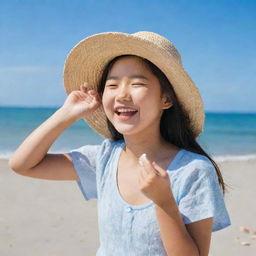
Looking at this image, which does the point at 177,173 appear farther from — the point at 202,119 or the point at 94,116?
the point at 94,116

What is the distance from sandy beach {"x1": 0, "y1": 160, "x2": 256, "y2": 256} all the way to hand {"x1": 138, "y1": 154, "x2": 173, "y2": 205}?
2989 mm

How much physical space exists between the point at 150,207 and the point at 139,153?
0.32m

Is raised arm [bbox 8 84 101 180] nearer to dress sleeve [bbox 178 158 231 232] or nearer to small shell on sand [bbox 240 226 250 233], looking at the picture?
dress sleeve [bbox 178 158 231 232]

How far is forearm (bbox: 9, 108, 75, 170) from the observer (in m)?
2.40

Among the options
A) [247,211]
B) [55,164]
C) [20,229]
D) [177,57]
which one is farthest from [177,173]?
[247,211]

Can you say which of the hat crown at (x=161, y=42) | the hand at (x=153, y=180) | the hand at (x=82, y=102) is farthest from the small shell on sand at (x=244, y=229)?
the hand at (x=153, y=180)

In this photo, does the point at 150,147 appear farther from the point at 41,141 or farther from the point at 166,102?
the point at 41,141

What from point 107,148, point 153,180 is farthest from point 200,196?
point 107,148

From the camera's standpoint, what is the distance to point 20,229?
523 cm

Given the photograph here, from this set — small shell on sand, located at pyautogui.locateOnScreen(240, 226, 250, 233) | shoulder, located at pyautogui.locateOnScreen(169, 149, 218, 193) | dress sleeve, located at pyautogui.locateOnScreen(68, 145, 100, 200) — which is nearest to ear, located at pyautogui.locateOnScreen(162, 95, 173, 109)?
shoulder, located at pyautogui.locateOnScreen(169, 149, 218, 193)

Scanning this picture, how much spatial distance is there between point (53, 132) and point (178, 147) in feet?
2.03

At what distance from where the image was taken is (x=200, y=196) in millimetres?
1987

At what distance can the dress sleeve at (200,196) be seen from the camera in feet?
6.46

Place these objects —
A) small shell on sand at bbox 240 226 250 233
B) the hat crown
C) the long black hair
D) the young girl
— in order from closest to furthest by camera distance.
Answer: the young girl, the hat crown, the long black hair, small shell on sand at bbox 240 226 250 233
